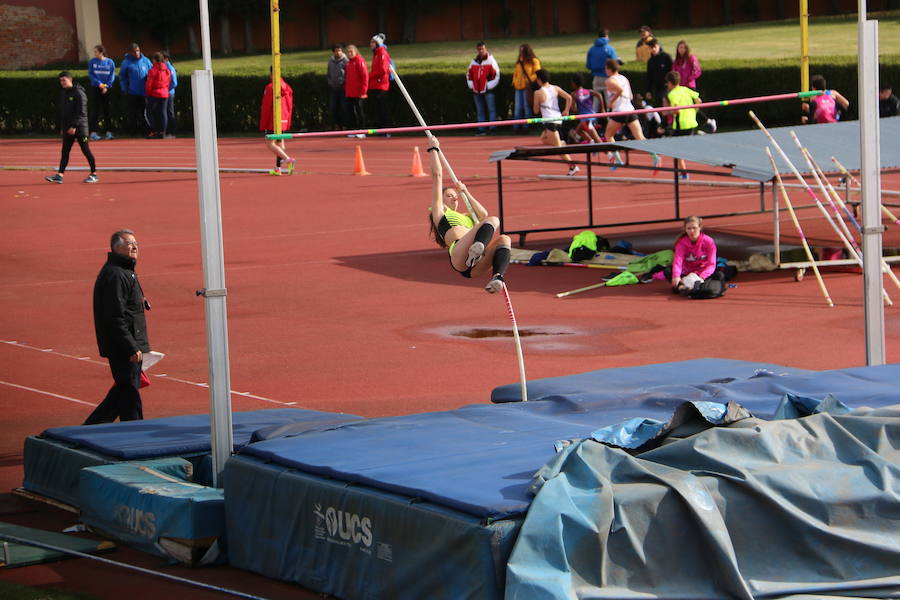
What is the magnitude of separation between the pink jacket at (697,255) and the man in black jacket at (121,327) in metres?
6.29

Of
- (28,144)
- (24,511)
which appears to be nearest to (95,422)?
(24,511)

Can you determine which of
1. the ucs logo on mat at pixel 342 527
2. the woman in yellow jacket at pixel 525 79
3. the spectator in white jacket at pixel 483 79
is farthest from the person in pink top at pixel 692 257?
the spectator in white jacket at pixel 483 79

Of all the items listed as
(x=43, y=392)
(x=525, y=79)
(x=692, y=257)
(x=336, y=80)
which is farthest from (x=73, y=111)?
(x=43, y=392)

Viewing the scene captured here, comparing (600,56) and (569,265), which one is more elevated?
(600,56)

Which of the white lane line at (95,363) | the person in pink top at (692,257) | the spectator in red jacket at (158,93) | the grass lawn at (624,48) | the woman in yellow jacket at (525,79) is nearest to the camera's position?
the white lane line at (95,363)

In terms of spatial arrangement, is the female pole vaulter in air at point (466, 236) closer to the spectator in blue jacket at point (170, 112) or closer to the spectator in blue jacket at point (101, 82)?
the spectator in blue jacket at point (170, 112)

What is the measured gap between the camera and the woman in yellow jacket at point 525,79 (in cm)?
2598

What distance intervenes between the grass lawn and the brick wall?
5.01ft

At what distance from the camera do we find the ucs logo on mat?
6160 mm

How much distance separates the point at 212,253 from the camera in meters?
7.13

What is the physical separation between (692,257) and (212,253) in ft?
24.8

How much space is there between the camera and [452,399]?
32.4ft

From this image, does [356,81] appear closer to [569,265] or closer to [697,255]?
[569,265]

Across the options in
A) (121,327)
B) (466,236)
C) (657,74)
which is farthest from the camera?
(657,74)
